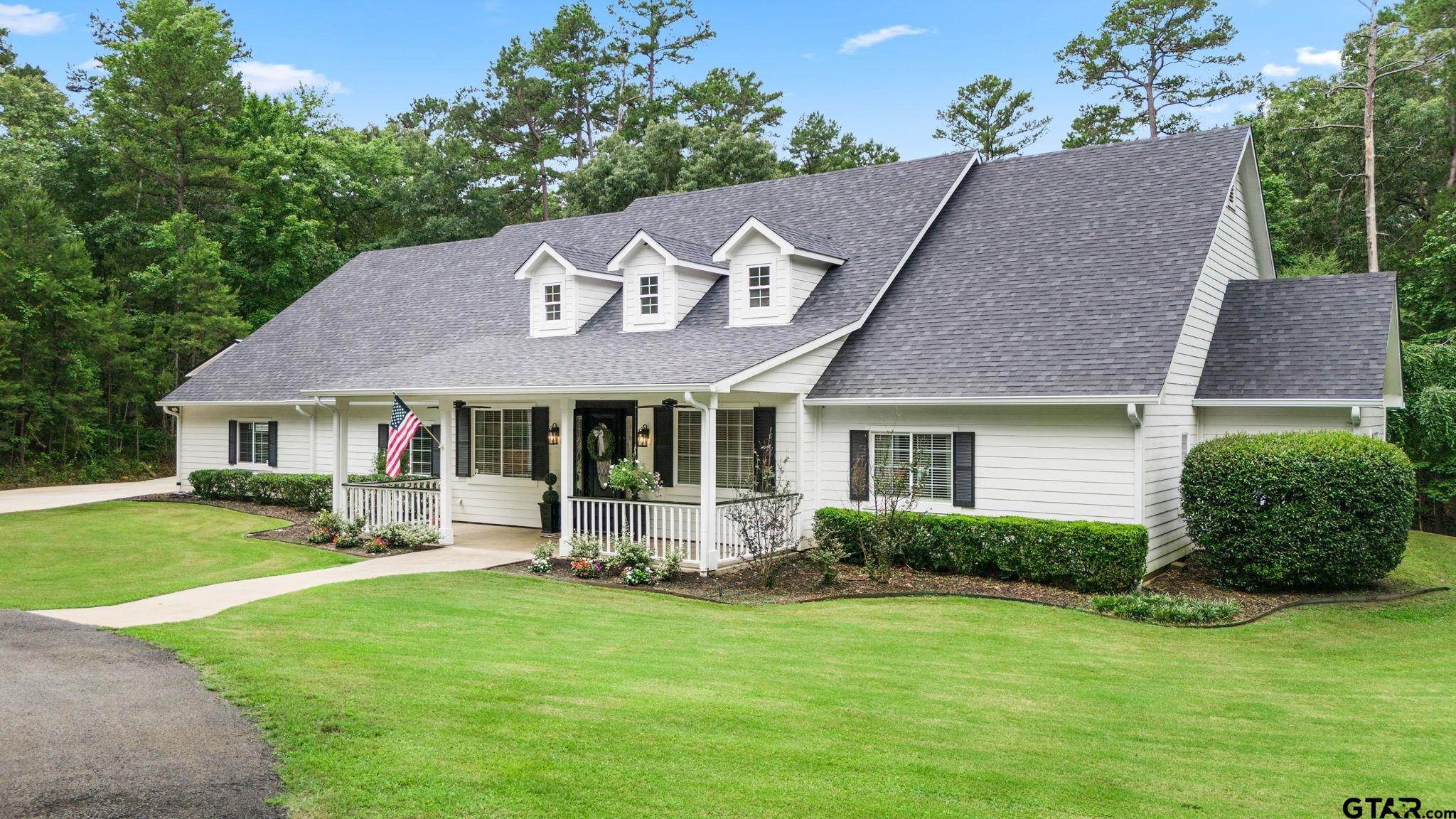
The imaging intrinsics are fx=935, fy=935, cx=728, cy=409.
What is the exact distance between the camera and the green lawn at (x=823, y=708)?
5148mm

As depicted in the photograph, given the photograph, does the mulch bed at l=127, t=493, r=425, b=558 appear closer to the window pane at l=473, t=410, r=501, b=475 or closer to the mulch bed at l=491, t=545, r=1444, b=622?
the window pane at l=473, t=410, r=501, b=475

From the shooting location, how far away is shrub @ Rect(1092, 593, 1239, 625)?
11.1 meters

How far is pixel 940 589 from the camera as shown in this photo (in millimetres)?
12742

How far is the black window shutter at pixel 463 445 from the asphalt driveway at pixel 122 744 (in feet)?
37.4

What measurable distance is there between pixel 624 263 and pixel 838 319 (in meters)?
4.77

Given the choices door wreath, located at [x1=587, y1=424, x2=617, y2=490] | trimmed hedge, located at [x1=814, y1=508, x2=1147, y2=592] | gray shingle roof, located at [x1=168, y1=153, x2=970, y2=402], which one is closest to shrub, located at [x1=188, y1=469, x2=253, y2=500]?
gray shingle roof, located at [x1=168, y1=153, x2=970, y2=402]

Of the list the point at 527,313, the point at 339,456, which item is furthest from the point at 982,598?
the point at 527,313

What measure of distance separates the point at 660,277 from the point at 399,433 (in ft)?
18.8

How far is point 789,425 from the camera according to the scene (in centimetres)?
1538

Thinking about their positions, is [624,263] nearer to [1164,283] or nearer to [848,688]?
[1164,283]

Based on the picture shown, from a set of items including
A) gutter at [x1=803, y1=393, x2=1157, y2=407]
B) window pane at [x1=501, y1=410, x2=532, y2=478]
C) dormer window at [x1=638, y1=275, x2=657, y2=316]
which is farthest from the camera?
window pane at [x1=501, y1=410, x2=532, y2=478]

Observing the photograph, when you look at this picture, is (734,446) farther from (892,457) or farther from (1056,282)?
(1056,282)

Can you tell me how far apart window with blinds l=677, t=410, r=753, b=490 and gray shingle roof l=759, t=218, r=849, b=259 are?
3262 mm

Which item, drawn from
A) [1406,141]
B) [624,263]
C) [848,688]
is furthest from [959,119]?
[848,688]
